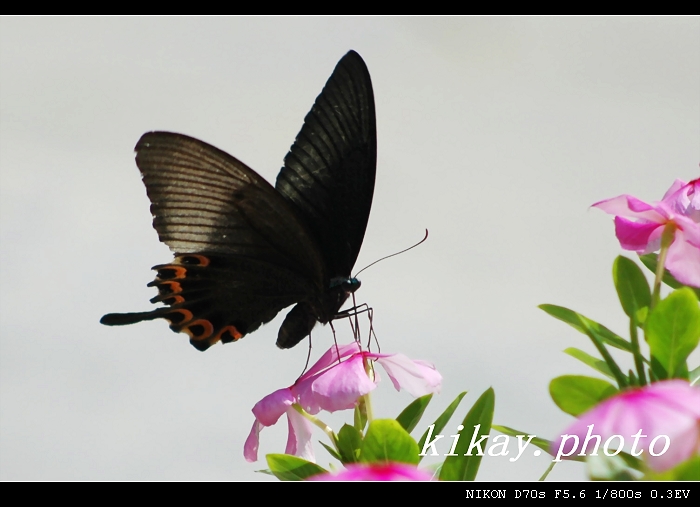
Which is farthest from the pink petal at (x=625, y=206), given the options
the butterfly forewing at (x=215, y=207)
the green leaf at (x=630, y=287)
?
the butterfly forewing at (x=215, y=207)

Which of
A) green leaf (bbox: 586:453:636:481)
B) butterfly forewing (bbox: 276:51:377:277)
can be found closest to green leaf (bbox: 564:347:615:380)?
green leaf (bbox: 586:453:636:481)

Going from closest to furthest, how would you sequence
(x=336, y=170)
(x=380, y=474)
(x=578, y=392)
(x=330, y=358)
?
(x=380, y=474)
(x=578, y=392)
(x=330, y=358)
(x=336, y=170)

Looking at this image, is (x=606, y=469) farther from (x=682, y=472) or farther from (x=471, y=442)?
(x=471, y=442)

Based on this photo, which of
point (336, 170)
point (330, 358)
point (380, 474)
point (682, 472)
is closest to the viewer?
point (682, 472)

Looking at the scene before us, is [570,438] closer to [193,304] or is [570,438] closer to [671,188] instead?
[671,188]

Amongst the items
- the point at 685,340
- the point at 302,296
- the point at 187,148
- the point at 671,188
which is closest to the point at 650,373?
the point at 685,340

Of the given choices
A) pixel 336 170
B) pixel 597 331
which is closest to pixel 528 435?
pixel 597 331
